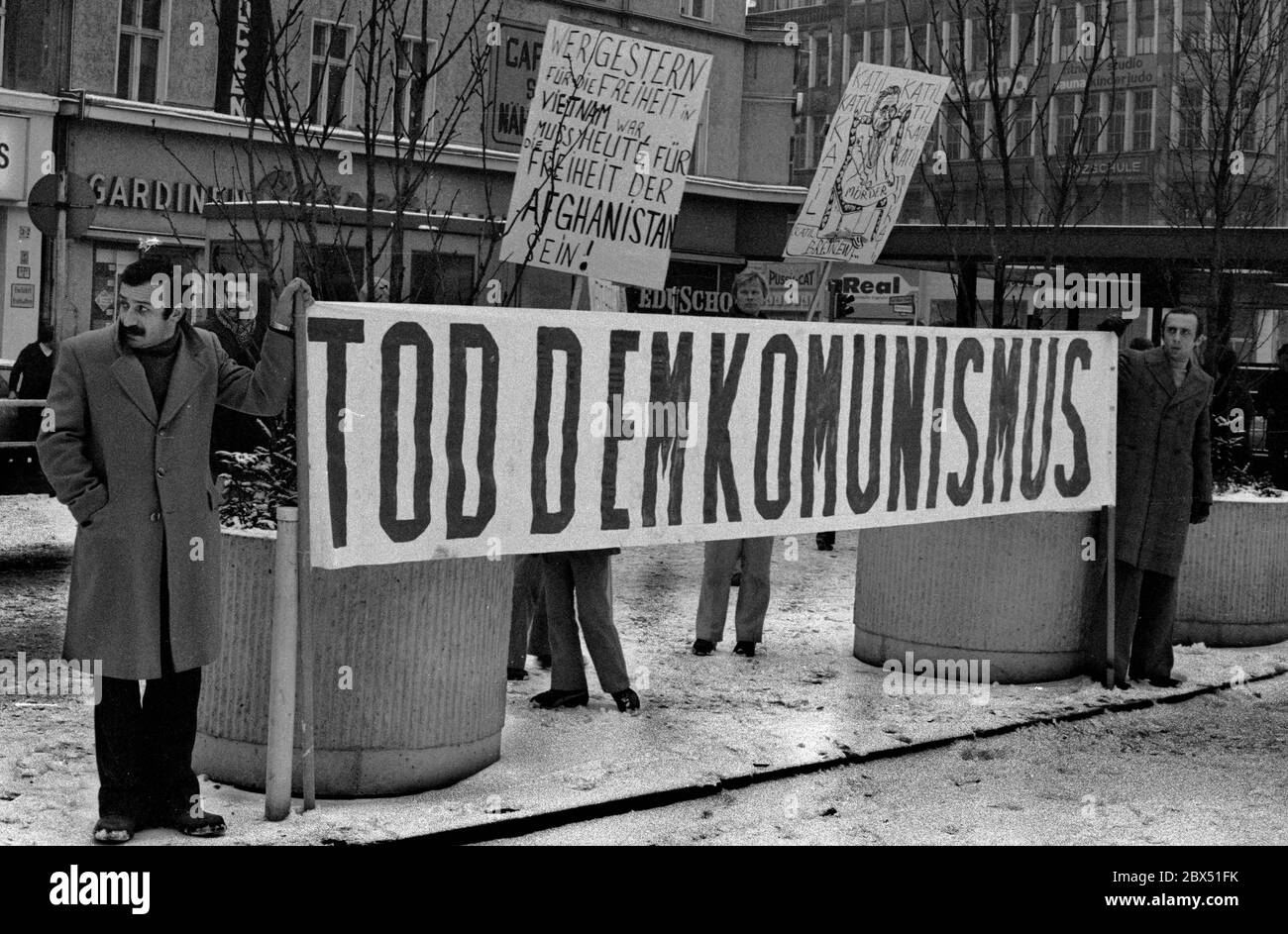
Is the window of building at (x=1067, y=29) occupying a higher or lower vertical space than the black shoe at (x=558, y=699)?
higher

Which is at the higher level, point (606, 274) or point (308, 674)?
point (606, 274)

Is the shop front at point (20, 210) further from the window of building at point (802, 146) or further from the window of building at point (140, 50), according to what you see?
the window of building at point (802, 146)

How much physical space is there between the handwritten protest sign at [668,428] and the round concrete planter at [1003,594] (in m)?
0.25

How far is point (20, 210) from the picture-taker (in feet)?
76.0

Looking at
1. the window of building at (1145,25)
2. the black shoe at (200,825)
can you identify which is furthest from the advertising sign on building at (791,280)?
the window of building at (1145,25)

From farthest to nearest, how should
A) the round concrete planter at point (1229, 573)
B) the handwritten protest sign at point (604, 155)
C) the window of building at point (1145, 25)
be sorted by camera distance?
1. the window of building at point (1145, 25)
2. the round concrete planter at point (1229, 573)
3. the handwritten protest sign at point (604, 155)

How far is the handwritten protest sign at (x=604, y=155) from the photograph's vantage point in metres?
7.94

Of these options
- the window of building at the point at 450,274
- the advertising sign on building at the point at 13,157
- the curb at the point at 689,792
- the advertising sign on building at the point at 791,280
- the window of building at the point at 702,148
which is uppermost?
the window of building at the point at 702,148

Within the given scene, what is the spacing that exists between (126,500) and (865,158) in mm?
5567

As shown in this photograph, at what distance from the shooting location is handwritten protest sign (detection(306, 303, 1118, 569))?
5.80m
